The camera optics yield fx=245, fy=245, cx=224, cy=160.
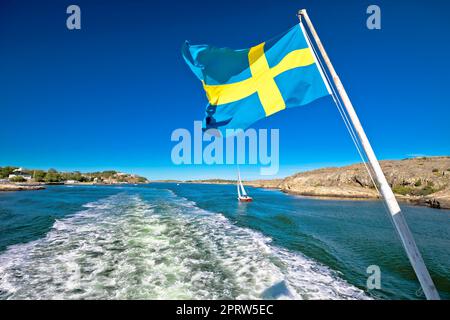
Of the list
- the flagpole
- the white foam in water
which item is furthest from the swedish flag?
the white foam in water

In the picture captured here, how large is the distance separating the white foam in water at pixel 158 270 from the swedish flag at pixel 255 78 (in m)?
6.36

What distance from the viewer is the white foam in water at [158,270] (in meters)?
8.70

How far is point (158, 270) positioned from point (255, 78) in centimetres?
886

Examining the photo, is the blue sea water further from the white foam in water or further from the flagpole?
the flagpole

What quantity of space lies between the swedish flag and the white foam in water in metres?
6.36

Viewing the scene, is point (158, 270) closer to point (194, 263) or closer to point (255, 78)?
point (194, 263)

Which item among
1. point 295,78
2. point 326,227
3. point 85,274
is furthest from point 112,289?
point 326,227

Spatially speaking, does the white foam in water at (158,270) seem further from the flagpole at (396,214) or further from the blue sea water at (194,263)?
the flagpole at (396,214)

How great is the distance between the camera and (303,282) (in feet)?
33.6

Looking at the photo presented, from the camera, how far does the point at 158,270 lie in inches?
417

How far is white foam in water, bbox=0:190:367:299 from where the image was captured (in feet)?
28.6

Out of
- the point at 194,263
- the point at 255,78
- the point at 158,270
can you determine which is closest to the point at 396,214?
the point at 255,78

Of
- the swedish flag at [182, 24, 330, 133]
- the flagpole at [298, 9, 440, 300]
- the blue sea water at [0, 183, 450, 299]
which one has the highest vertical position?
the swedish flag at [182, 24, 330, 133]
